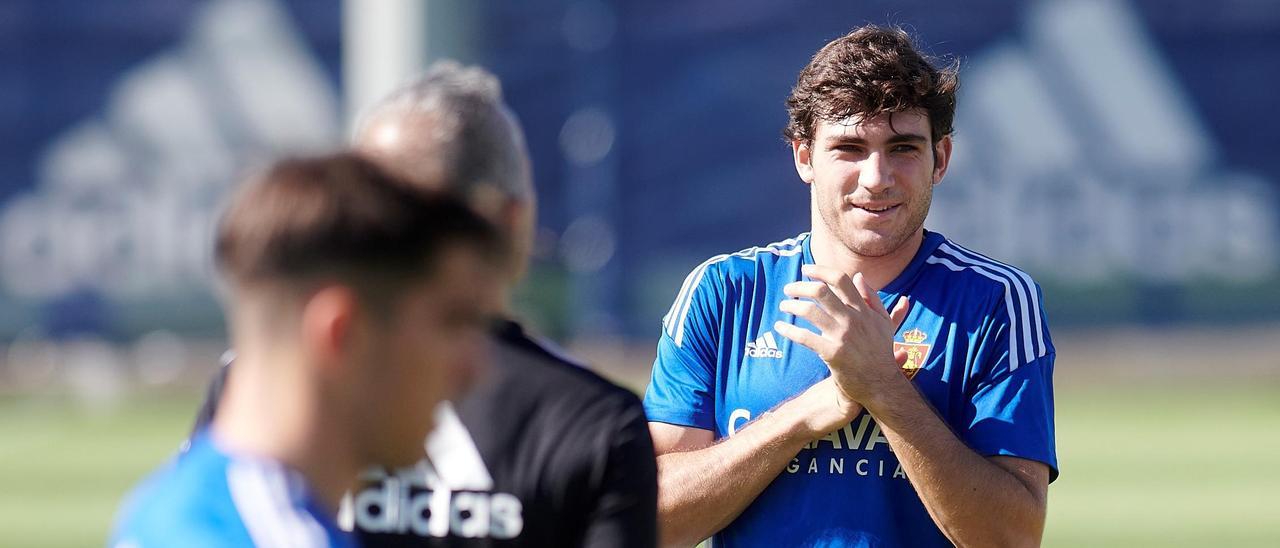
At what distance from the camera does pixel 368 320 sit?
2174 millimetres

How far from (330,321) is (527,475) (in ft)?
3.15

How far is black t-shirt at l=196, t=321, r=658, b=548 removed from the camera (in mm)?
3021

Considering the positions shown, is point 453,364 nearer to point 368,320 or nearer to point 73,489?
point 368,320

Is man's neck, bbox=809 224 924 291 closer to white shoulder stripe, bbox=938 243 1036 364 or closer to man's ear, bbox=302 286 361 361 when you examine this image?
white shoulder stripe, bbox=938 243 1036 364

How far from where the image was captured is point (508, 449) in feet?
10.1

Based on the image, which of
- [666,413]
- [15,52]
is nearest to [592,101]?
[15,52]

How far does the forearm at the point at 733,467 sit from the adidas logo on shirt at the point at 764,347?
0.17 meters

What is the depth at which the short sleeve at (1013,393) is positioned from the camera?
12.1 ft

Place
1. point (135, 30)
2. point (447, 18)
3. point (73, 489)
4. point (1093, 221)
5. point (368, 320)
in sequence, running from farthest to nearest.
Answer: point (135, 30), point (1093, 221), point (73, 489), point (447, 18), point (368, 320)

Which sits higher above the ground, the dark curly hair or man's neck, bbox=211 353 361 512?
the dark curly hair

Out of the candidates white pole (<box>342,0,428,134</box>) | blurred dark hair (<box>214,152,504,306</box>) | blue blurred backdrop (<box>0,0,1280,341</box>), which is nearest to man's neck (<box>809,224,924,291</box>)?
blurred dark hair (<box>214,152,504,306</box>)

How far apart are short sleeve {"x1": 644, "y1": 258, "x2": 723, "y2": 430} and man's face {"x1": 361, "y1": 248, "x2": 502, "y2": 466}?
5.56 ft

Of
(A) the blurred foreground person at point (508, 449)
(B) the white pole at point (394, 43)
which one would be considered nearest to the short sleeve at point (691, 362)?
(A) the blurred foreground person at point (508, 449)

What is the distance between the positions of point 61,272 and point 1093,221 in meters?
12.5
